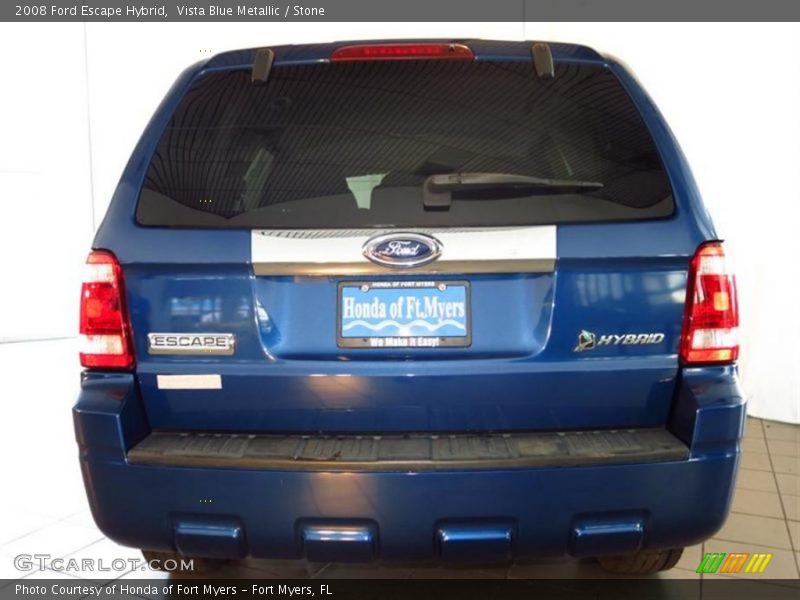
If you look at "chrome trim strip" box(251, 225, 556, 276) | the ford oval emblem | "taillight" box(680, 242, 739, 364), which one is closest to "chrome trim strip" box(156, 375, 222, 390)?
"chrome trim strip" box(251, 225, 556, 276)

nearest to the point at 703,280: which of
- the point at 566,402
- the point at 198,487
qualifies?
the point at 566,402

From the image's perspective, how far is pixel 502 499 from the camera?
1670mm

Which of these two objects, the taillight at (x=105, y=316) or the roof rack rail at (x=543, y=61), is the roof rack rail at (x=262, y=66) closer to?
the taillight at (x=105, y=316)

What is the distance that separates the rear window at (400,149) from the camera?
68.8 inches

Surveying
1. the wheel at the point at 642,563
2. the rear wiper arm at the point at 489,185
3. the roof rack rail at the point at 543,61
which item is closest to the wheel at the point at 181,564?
the wheel at the point at 642,563

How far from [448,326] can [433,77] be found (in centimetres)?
71

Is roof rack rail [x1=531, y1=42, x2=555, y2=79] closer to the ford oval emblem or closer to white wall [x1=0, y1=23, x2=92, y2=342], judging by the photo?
the ford oval emblem

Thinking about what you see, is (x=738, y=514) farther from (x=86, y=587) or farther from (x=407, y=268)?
(x=86, y=587)

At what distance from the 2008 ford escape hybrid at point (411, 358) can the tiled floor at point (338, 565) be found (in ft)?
1.38

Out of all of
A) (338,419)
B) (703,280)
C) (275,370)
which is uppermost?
(703,280)

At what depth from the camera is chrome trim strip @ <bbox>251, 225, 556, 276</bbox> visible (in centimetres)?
168

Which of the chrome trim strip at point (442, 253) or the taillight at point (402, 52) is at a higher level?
the taillight at point (402, 52)

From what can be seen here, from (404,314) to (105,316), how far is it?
75 cm

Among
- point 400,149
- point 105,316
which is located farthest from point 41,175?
point 400,149
